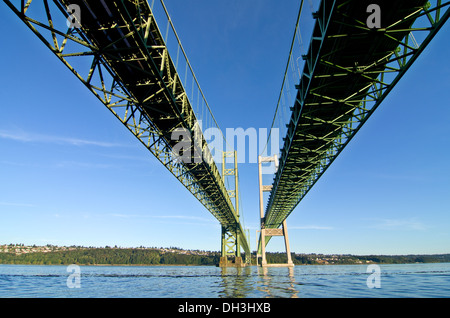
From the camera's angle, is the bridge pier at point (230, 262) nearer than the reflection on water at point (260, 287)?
No

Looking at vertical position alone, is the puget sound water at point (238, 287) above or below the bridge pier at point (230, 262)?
above

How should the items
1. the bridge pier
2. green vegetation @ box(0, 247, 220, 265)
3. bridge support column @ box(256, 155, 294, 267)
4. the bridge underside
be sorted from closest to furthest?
1. the bridge underside
2. bridge support column @ box(256, 155, 294, 267)
3. the bridge pier
4. green vegetation @ box(0, 247, 220, 265)

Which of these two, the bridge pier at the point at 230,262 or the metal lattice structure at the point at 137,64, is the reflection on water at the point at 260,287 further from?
the bridge pier at the point at 230,262

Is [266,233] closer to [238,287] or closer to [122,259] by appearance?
[238,287]

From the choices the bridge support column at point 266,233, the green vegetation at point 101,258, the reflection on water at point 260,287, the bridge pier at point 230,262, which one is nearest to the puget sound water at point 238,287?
the reflection on water at point 260,287

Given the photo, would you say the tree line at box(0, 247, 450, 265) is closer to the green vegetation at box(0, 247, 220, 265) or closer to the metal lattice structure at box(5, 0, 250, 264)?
the green vegetation at box(0, 247, 220, 265)

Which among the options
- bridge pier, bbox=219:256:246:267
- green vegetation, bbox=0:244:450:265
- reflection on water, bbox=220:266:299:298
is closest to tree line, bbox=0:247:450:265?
green vegetation, bbox=0:244:450:265

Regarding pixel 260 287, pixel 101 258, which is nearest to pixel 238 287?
pixel 260 287
